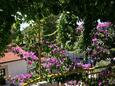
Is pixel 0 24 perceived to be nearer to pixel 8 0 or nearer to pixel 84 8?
pixel 8 0

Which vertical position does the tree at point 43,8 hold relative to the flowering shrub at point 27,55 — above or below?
above

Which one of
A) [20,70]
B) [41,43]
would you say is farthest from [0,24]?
[20,70]

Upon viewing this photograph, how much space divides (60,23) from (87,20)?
1045mm

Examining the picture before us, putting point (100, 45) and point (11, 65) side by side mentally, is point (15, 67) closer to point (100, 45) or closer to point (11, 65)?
point (11, 65)

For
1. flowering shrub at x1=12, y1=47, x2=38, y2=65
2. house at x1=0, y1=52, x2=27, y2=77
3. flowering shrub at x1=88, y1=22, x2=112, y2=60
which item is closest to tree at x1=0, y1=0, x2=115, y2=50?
flowering shrub at x1=88, y1=22, x2=112, y2=60

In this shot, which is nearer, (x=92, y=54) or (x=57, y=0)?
(x=57, y=0)

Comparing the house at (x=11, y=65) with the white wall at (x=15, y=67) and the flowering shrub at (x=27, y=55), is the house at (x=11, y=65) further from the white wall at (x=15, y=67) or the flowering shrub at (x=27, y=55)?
the flowering shrub at (x=27, y=55)

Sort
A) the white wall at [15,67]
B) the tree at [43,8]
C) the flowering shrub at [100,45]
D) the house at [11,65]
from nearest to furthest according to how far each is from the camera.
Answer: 1. the tree at [43,8]
2. the flowering shrub at [100,45]
3. the house at [11,65]
4. the white wall at [15,67]

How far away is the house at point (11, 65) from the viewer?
24989 mm

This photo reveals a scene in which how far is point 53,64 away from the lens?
8.00 meters

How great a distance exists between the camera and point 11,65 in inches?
1030

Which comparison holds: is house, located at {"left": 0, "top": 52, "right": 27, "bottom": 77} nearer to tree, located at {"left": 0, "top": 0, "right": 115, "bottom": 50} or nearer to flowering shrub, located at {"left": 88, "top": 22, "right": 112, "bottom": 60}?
flowering shrub, located at {"left": 88, "top": 22, "right": 112, "bottom": 60}

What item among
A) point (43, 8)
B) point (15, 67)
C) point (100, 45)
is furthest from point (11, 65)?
point (43, 8)

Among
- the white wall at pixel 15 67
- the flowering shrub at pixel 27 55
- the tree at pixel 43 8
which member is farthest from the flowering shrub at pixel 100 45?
the white wall at pixel 15 67
